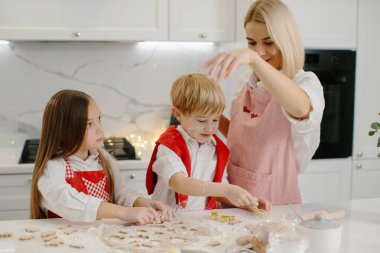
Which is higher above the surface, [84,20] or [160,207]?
[84,20]

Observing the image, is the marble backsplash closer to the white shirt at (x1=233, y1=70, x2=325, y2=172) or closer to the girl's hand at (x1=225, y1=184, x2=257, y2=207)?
the white shirt at (x1=233, y1=70, x2=325, y2=172)

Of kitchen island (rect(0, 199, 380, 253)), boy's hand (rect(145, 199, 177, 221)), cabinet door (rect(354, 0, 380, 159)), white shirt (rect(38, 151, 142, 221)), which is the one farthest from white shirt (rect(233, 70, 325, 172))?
cabinet door (rect(354, 0, 380, 159))

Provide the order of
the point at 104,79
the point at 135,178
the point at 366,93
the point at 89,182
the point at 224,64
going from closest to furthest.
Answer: the point at 224,64, the point at 89,182, the point at 135,178, the point at 366,93, the point at 104,79

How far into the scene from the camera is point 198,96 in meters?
1.61

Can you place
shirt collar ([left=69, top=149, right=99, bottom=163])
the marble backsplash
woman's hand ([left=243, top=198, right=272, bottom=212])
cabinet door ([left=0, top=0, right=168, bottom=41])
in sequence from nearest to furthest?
woman's hand ([left=243, top=198, right=272, bottom=212])
shirt collar ([left=69, top=149, right=99, bottom=163])
cabinet door ([left=0, top=0, right=168, bottom=41])
the marble backsplash

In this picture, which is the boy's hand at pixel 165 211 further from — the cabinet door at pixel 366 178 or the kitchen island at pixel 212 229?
the cabinet door at pixel 366 178

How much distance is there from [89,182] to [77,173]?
47 mm

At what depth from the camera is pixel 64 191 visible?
142 cm

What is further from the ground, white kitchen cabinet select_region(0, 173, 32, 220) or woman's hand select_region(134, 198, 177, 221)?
woman's hand select_region(134, 198, 177, 221)

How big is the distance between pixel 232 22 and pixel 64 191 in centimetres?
177

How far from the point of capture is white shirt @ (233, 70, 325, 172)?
145 cm

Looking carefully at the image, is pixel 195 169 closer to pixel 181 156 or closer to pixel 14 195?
pixel 181 156

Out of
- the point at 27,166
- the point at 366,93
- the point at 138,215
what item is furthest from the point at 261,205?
the point at 366,93

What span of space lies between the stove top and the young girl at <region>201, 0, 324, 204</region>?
1.04 m
